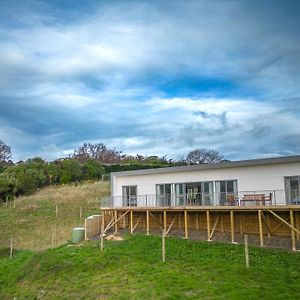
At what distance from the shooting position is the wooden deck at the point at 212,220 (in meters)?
21.4

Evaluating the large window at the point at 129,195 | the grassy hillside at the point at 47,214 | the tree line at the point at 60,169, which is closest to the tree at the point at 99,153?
the tree line at the point at 60,169

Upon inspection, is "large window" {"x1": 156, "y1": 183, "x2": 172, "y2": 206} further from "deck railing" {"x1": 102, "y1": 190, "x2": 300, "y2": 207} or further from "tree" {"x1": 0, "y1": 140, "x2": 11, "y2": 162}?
"tree" {"x1": 0, "y1": 140, "x2": 11, "y2": 162}

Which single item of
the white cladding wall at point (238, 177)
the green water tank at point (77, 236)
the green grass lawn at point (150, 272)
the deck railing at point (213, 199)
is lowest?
the green grass lawn at point (150, 272)

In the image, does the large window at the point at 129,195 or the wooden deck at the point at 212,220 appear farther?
the large window at the point at 129,195

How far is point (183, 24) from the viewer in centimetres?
1825

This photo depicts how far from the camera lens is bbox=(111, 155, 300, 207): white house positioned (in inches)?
888

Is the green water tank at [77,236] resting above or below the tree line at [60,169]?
below

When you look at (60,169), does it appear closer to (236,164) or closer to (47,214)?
(47,214)

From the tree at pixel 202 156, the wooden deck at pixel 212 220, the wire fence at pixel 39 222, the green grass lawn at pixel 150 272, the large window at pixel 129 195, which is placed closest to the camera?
the green grass lawn at pixel 150 272

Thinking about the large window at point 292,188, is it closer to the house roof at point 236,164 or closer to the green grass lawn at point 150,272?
the house roof at point 236,164

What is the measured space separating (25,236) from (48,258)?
863cm

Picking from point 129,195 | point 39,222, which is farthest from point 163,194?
point 39,222

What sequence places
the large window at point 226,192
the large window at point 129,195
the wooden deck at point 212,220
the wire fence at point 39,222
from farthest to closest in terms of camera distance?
the large window at point 129,195, the wire fence at point 39,222, the large window at point 226,192, the wooden deck at point 212,220

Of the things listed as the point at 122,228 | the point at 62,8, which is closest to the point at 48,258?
the point at 122,228
